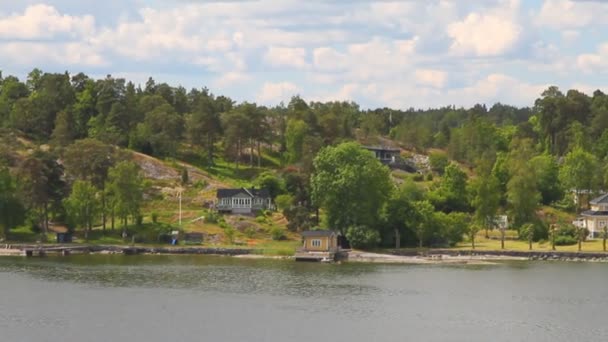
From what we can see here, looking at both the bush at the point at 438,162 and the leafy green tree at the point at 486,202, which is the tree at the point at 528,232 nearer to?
the leafy green tree at the point at 486,202

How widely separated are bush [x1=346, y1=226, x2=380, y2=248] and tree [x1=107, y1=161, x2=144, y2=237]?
23.9 m

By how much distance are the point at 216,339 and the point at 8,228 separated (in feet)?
205

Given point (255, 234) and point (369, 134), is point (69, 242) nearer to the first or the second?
point (255, 234)

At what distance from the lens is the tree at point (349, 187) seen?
360 ft

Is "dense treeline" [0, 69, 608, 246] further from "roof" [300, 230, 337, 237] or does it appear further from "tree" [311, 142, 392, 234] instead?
"roof" [300, 230, 337, 237]

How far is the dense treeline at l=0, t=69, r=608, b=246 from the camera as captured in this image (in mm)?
112394

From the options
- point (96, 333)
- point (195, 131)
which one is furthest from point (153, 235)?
point (96, 333)

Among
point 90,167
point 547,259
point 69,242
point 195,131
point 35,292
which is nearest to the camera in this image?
point 35,292

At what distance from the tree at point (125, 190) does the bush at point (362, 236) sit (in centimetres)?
2386

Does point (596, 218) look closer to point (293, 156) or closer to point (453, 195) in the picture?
point (453, 195)

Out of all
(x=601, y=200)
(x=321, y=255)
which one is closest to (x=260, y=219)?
(x=321, y=255)

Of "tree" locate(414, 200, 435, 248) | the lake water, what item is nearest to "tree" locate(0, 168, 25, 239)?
the lake water

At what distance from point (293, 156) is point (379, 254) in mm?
46291

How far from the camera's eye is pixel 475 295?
77250 mm
